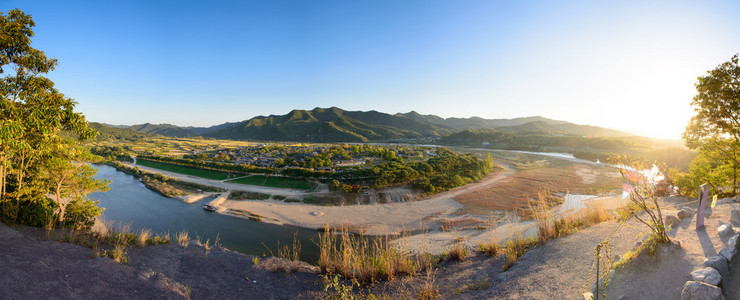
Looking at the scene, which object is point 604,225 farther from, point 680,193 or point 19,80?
point 19,80

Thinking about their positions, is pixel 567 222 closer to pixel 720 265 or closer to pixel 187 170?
pixel 720 265

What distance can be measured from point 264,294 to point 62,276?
4955 millimetres

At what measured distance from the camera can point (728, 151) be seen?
9.53 metres

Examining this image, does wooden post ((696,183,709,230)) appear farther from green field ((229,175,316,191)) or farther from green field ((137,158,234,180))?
green field ((137,158,234,180))

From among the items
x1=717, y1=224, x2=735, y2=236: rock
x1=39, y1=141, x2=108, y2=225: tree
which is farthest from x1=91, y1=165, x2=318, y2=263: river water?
x1=717, y1=224, x2=735, y2=236: rock

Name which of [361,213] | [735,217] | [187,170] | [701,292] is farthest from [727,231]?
[187,170]

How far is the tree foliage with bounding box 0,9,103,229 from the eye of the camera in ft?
27.0

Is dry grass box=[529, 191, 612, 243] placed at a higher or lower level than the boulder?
lower

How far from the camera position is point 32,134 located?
30.1ft

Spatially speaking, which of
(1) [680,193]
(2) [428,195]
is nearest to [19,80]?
(1) [680,193]

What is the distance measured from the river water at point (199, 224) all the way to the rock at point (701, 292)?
15.2 metres

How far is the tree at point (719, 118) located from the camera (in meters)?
8.59

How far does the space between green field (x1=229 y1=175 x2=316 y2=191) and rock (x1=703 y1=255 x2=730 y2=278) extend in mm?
33673

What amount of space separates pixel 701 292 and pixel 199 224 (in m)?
Answer: 27.6
